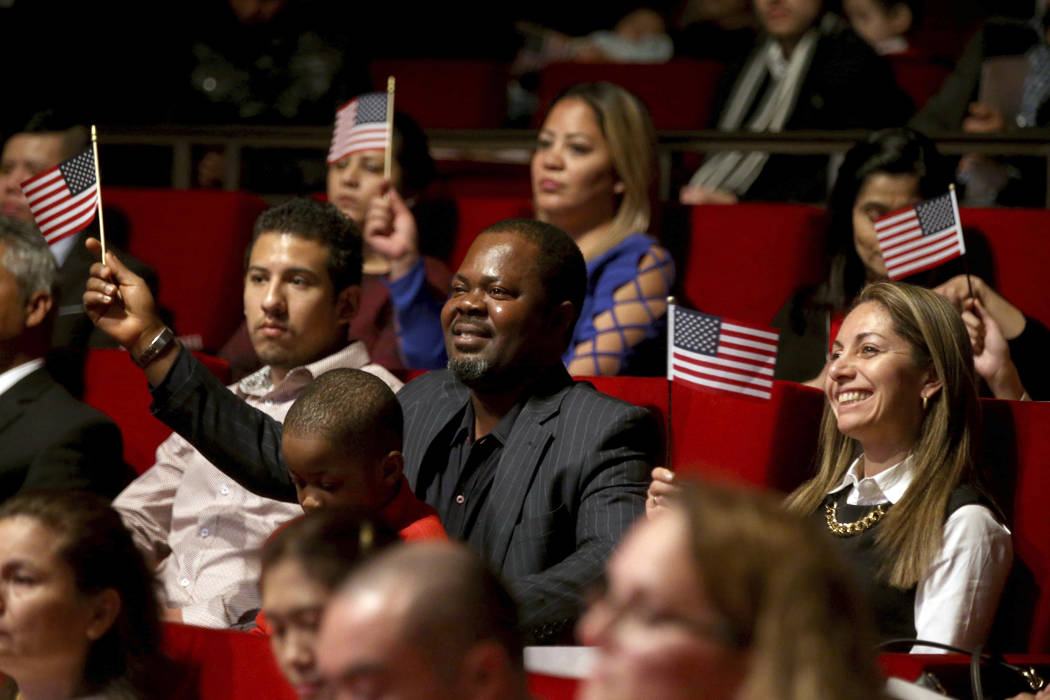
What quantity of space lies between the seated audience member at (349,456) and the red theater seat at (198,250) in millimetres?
1550

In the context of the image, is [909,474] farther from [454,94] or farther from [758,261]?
[454,94]

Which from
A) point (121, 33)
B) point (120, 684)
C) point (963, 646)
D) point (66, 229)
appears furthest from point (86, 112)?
point (963, 646)

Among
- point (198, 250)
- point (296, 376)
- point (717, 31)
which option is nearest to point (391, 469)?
point (296, 376)

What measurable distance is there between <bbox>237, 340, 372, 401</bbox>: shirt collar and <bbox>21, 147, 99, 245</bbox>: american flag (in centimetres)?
43

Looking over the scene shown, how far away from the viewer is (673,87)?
4.36 m

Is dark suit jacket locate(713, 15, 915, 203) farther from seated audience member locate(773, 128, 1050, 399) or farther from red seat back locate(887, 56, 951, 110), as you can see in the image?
seated audience member locate(773, 128, 1050, 399)

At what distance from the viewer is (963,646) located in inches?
78.8

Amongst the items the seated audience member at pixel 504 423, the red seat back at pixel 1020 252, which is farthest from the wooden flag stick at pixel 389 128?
the red seat back at pixel 1020 252

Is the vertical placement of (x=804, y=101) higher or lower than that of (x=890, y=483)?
higher

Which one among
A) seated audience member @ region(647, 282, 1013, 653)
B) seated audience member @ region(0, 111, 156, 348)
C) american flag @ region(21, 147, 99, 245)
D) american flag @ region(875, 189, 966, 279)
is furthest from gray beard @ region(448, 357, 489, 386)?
seated audience member @ region(0, 111, 156, 348)

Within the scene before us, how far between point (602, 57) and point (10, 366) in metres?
2.71

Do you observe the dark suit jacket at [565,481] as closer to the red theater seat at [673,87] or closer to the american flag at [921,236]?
the american flag at [921,236]

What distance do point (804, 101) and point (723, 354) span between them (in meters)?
1.67

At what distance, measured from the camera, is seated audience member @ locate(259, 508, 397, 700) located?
137 cm
